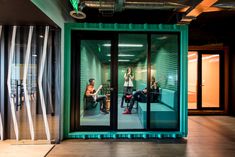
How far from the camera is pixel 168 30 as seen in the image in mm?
4715

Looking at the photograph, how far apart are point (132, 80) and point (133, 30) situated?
1.14 m

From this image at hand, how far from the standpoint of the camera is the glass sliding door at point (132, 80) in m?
4.83

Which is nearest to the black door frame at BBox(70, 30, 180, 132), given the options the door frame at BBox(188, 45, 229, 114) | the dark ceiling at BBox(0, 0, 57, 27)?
the dark ceiling at BBox(0, 0, 57, 27)

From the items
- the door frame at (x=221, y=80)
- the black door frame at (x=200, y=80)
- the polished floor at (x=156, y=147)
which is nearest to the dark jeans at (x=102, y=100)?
the polished floor at (x=156, y=147)

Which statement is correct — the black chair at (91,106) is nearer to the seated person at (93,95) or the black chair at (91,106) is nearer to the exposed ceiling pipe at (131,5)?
the seated person at (93,95)

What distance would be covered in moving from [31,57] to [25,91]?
28.2 inches

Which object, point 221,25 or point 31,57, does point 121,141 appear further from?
point 221,25

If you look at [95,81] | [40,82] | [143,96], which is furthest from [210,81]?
[40,82]

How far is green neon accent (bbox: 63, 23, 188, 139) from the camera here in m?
4.64

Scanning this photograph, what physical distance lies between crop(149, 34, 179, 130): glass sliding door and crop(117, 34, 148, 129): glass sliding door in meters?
0.21

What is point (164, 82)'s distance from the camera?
4.92 metres

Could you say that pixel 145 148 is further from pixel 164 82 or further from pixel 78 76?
pixel 78 76

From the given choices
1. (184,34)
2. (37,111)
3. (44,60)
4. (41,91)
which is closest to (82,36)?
(44,60)

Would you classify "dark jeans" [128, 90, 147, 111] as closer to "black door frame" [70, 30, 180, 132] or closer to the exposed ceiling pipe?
"black door frame" [70, 30, 180, 132]
